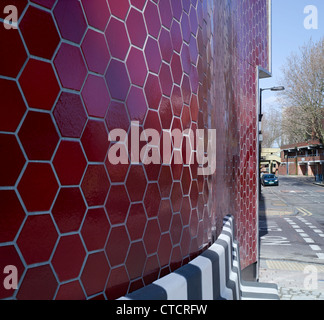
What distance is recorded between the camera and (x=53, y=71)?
115cm

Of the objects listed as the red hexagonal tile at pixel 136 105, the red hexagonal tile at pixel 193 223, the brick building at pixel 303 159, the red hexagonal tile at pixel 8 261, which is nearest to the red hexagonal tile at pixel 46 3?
the red hexagonal tile at pixel 136 105

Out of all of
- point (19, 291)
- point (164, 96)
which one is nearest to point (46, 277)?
point (19, 291)

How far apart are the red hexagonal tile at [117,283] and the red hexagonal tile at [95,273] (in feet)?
0.11

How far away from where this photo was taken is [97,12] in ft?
4.37

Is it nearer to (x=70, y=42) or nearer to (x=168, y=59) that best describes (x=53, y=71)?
(x=70, y=42)

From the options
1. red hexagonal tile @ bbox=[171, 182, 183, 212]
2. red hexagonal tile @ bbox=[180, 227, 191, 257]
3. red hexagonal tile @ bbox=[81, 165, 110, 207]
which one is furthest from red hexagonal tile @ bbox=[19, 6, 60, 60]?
red hexagonal tile @ bbox=[180, 227, 191, 257]

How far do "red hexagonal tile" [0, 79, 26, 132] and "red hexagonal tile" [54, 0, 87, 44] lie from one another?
269mm

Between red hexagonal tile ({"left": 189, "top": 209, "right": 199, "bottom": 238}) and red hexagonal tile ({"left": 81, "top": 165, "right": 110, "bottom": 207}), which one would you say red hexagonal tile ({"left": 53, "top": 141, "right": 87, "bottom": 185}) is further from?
red hexagonal tile ({"left": 189, "top": 209, "right": 199, "bottom": 238})

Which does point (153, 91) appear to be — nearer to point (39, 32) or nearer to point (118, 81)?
point (118, 81)

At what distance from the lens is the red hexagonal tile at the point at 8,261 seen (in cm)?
100

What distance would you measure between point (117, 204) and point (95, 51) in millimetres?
562

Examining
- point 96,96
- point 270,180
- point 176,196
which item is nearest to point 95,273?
point 96,96

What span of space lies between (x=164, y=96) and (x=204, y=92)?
0.65m

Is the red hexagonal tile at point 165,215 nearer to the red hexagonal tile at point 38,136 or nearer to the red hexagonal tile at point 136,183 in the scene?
the red hexagonal tile at point 136,183
